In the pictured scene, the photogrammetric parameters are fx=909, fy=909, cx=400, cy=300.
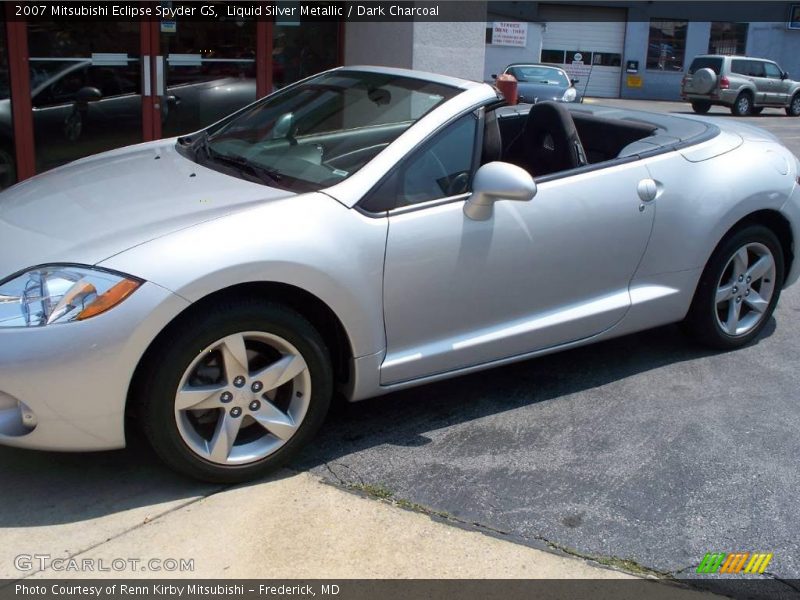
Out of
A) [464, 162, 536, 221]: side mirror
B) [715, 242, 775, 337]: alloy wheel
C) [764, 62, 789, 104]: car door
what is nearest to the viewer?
[464, 162, 536, 221]: side mirror

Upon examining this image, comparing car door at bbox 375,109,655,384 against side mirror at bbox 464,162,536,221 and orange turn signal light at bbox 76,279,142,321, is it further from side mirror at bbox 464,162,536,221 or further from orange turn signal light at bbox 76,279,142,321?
orange turn signal light at bbox 76,279,142,321

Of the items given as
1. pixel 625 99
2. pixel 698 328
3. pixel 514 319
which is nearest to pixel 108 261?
pixel 514 319

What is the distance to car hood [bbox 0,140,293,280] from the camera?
3.23 meters

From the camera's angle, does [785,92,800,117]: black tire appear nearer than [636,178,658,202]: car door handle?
No

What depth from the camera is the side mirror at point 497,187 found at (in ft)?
12.0

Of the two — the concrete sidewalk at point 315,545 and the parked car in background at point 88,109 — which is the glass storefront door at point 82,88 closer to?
the parked car in background at point 88,109

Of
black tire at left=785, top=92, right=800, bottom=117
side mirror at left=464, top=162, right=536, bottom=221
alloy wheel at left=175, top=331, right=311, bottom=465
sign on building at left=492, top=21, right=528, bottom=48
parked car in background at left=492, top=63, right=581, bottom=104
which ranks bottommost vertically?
black tire at left=785, top=92, right=800, bottom=117

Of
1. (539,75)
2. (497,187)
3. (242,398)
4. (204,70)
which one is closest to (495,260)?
(497,187)

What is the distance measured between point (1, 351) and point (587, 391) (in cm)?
271

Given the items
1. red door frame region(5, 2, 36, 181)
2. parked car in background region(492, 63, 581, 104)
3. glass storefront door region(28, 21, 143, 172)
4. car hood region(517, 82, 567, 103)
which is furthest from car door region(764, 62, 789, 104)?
red door frame region(5, 2, 36, 181)

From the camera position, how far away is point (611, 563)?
3.10m

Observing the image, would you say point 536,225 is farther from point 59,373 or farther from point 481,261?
point 59,373

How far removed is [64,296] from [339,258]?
100 cm

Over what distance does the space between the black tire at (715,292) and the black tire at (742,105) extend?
23414 mm
